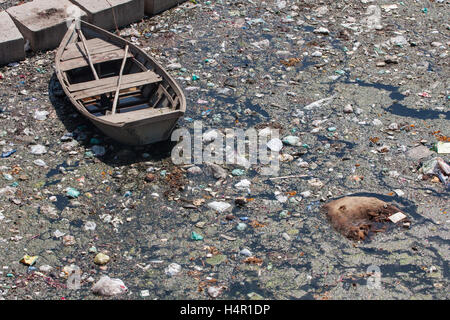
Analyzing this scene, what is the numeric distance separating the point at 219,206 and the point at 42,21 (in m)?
4.18

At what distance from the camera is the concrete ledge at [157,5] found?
28.8ft

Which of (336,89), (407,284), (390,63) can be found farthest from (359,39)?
(407,284)

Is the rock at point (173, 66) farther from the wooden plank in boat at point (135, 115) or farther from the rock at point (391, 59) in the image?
the rock at point (391, 59)

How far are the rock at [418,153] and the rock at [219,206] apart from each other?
7.29ft

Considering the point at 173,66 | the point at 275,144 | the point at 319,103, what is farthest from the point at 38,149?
the point at 319,103

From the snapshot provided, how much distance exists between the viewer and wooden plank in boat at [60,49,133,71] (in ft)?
22.9

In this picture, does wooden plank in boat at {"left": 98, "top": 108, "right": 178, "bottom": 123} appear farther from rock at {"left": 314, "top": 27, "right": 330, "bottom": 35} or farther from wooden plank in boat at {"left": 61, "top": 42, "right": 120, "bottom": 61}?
rock at {"left": 314, "top": 27, "right": 330, "bottom": 35}

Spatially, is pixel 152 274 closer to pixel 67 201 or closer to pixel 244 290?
pixel 244 290

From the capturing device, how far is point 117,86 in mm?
6625

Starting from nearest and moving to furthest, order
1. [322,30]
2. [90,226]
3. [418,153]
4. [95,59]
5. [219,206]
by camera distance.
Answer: [90,226]
[219,206]
[418,153]
[95,59]
[322,30]

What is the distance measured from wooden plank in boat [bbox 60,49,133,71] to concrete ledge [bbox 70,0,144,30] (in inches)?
43.1

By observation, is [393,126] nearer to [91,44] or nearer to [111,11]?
[91,44]

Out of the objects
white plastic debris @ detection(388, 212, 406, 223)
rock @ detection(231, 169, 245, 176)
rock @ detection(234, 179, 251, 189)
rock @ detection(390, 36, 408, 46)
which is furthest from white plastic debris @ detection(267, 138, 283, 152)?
rock @ detection(390, 36, 408, 46)

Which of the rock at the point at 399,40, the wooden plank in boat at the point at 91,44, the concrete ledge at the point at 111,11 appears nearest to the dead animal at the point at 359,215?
the rock at the point at 399,40
